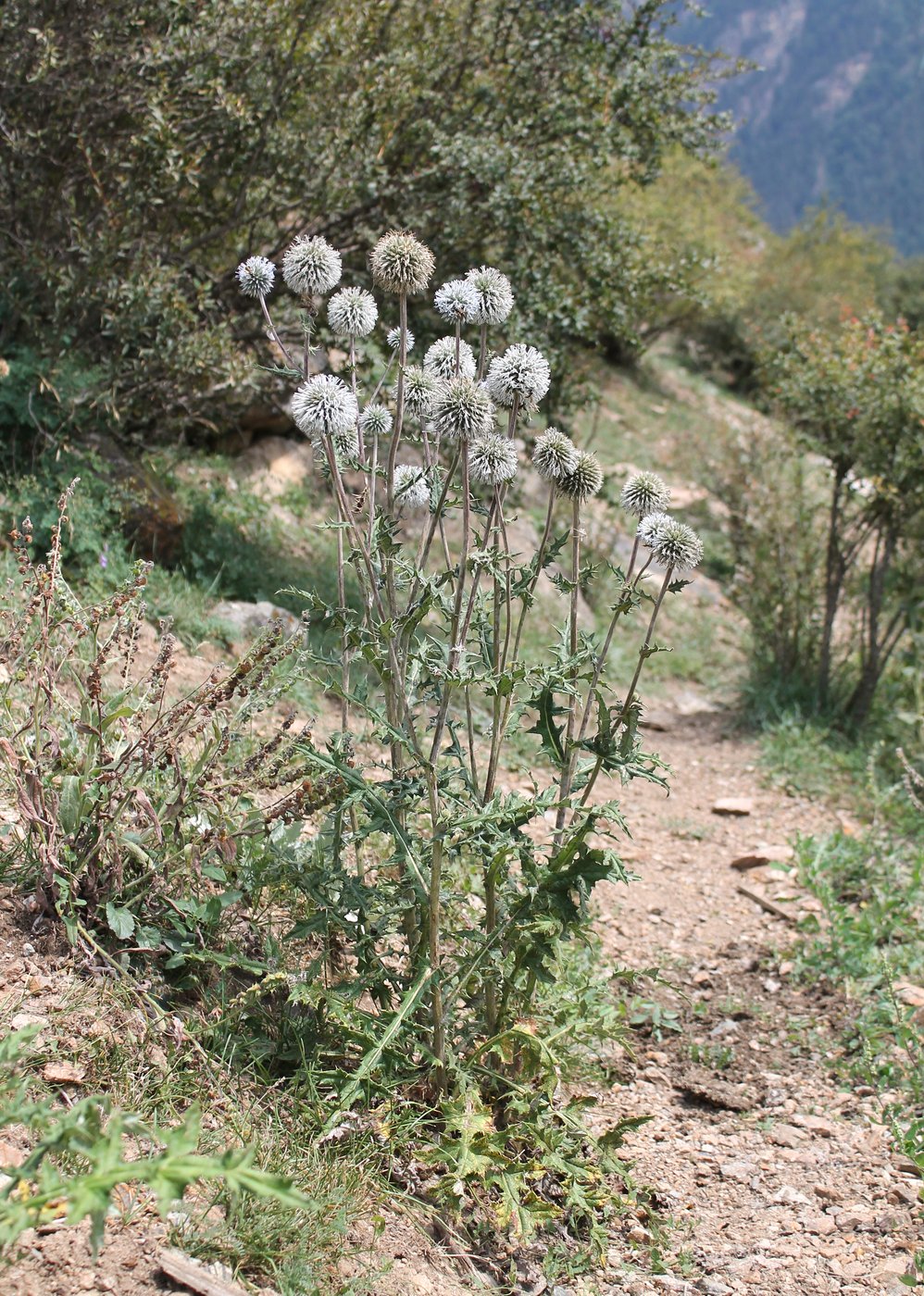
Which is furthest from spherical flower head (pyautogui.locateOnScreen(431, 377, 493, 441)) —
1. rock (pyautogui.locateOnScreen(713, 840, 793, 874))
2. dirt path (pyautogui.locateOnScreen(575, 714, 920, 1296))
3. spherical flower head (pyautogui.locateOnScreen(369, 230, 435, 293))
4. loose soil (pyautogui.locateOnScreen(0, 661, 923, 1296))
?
rock (pyautogui.locateOnScreen(713, 840, 793, 874))

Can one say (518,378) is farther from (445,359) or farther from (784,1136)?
(784,1136)

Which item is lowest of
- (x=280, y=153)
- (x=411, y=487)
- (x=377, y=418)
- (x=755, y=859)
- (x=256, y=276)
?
(x=755, y=859)

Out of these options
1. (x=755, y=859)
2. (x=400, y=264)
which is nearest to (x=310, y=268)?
(x=400, y=264)

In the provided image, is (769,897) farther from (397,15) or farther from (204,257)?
(397,15)

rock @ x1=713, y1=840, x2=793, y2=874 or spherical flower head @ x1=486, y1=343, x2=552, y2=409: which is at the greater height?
spherical flower head @ x1=486, y1=343, x2=552, y2=409

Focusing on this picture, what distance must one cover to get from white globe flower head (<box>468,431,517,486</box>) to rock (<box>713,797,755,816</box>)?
4316 mm

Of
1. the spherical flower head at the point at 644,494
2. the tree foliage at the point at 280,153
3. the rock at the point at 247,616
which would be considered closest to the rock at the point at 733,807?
the rock at the point at 247,616

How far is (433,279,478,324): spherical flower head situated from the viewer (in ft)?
8.94

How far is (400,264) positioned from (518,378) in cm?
43

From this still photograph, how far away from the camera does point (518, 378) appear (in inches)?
107

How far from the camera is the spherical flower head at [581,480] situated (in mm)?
2904

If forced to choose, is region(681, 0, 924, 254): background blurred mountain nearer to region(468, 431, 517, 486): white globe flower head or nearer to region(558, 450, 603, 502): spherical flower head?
region(558, 450, 603, 502): spherical flower head

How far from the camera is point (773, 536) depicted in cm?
847

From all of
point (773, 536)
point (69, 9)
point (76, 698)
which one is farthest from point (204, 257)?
point (773, 536)
